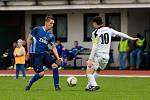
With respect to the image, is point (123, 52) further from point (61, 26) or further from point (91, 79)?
point (91, 79)

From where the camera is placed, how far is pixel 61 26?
3525 cm

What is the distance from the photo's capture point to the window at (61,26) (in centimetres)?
3516

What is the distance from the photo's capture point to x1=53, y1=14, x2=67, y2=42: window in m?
35.2

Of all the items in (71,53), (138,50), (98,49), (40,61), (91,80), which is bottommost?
(91,80)

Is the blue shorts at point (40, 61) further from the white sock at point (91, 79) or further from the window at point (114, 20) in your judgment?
the window at point (114, 20)

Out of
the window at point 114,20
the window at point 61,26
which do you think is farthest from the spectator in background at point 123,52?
the window at point 61,26

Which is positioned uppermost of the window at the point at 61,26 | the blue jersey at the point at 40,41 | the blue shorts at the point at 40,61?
the window at the point at 61,26

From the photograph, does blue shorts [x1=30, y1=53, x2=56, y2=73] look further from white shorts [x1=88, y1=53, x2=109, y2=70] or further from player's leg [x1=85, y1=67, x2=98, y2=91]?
white shorts [x1=88, y1=53, x2=109, y2=70]

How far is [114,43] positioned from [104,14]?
1.74 meters

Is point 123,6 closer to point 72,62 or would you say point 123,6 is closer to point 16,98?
point 72,62

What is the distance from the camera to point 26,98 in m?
13.8

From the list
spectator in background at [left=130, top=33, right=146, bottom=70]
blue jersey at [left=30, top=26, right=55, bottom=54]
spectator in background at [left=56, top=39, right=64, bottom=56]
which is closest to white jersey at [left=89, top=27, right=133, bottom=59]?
blue jersey at [left=30, top=26, right=55, bottom=54]

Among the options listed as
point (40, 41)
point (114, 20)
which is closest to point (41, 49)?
point (40, 41)

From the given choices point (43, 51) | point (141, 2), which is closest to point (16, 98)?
point (43, 51)
